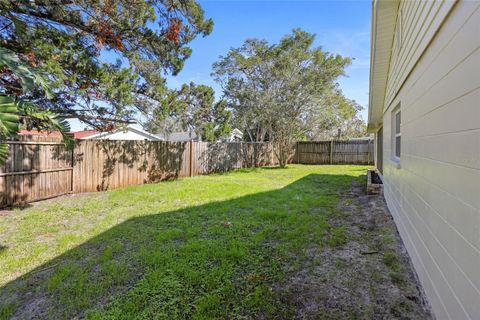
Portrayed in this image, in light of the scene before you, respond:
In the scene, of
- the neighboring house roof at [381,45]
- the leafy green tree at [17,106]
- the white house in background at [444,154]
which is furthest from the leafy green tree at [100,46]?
the white house in background at [444,154]

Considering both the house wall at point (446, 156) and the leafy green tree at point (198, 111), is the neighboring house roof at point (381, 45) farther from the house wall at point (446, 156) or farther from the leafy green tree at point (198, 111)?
the leafy green tree at point (198, 111)

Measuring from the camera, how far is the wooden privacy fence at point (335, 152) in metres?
16.5

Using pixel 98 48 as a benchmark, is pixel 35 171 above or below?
below

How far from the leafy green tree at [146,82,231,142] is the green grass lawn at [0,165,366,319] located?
10.7ft

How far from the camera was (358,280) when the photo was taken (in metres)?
2.65

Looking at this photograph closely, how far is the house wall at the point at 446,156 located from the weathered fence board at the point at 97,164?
7230mm

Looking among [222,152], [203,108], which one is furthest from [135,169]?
[222,152]

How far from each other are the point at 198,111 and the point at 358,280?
9.56 meters

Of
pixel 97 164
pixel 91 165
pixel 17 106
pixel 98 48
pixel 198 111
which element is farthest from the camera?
pixel 198 111

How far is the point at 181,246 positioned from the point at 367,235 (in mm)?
2694

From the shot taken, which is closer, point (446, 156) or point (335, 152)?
point (446, 156)

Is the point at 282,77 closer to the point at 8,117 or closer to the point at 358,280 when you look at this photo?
the point at 358,280

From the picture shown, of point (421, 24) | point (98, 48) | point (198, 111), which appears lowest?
point (421, 24)

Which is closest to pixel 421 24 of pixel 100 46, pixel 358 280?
pixel 358 280
